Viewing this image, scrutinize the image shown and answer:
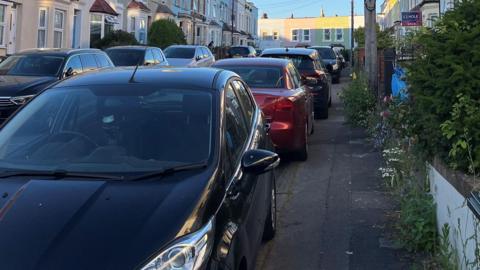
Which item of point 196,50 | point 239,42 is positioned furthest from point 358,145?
point 239,42

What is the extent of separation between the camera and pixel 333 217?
6.21 m

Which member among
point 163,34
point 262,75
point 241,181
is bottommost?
point 241,181

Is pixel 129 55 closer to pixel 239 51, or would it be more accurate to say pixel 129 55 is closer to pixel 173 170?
pixel 239 51

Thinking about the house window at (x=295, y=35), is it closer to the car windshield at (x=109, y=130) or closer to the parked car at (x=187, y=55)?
the parked car at (x=187, y=55)

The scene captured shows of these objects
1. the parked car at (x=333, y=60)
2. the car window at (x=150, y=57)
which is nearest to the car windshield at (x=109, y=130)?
the car window at (x=150, y=57)

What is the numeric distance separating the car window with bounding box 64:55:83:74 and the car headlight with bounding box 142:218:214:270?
10.6 m

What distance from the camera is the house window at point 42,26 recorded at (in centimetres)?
2453

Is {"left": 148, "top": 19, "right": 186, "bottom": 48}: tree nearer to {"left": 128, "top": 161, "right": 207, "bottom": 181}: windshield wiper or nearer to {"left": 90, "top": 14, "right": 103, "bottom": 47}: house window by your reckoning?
{"left": 90, "top": 14, "right": 103, "bottom": 47}: house window

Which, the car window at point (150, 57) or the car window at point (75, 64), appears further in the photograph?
the car window at point (150, 57)

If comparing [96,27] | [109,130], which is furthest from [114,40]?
[109,130]

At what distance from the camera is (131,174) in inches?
138

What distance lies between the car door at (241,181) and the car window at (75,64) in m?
8.98

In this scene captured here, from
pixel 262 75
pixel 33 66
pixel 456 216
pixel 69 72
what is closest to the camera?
A: pixel 456 216

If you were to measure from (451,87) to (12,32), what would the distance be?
831 inches
